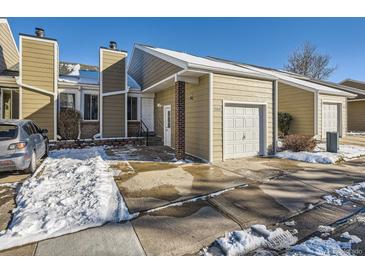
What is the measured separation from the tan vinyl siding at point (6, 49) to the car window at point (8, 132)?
973 centimetres

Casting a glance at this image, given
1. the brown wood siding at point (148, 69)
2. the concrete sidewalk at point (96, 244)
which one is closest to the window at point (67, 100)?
the brown wood siding at point (148, 69)

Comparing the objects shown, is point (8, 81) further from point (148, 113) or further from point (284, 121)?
point (284, 121)

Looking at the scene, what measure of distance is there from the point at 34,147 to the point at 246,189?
600 cm

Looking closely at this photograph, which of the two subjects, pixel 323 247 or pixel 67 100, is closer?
pixel 323 247

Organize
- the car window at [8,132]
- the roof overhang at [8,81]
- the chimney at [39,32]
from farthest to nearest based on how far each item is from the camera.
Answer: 1. the chimney at [39,32]
2. the roof overhang at [8,81]
3. the car window at [8,132]

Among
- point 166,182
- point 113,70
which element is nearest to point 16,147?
point 166,182

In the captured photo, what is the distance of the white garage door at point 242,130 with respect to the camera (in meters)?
8.23

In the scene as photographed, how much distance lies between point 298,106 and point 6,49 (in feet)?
62.2

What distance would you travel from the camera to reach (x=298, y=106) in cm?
1390

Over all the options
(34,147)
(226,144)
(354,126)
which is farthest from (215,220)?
(354,126)

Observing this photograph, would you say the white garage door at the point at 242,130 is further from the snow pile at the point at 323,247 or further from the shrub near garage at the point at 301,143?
the snow pile at the point at 323,247

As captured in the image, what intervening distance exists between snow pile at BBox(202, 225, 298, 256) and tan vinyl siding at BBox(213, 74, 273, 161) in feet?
15.8

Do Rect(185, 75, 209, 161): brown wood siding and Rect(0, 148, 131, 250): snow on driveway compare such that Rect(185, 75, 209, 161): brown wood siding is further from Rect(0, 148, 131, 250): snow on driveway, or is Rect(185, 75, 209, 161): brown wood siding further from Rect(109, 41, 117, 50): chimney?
Rect(109, 41, 117, 50): chimney

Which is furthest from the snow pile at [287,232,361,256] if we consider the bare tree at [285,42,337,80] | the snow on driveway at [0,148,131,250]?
the bare tree at [285,42,337,80]
